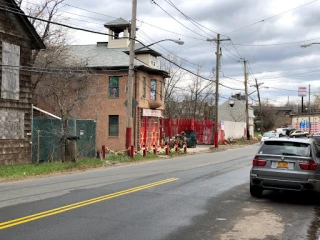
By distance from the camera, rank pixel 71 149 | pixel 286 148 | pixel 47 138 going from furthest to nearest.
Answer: pixel 47 138 < pixel 71 149 < pixel 286 148

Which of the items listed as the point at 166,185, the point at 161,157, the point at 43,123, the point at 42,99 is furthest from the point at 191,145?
the point at 166,185

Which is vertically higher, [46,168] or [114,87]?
[114,87]

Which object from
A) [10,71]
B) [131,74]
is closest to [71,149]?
[10,71]

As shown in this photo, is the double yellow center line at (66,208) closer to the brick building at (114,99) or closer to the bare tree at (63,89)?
the bare tree at (63,89)

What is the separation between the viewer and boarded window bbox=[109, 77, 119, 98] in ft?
101

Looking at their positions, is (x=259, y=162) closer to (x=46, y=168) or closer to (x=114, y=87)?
(x=46, y=168)

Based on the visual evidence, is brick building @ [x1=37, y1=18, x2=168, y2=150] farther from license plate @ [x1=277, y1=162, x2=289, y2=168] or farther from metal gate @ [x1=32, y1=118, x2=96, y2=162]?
license plate @ [x1=277, y1=162, x2=289, y2=168]

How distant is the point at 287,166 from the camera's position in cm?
938

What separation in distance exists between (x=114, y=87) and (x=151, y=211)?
77.4ft

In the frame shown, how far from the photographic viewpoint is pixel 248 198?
32.4ft

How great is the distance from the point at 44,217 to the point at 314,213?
18.7 feet

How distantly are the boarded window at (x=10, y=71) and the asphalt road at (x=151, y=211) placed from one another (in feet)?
25.8

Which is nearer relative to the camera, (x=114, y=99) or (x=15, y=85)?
(x=15, y=85)

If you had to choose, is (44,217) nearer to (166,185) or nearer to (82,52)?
(166,185)
